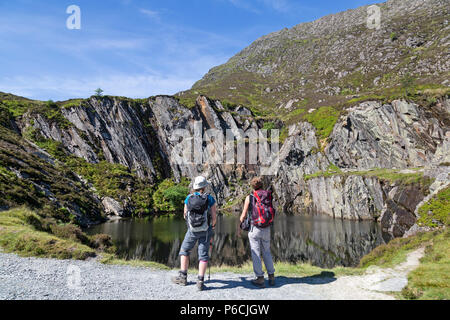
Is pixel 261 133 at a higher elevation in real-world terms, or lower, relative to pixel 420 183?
higher

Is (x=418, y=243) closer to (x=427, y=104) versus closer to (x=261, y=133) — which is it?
(x=427, y=104)

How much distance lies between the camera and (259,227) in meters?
6.95

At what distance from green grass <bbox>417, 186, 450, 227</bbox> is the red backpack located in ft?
50.4

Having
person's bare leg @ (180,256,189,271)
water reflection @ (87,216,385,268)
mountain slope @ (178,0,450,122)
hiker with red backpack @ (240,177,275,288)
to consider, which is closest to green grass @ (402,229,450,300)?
hiker with red backpack @ (240,177,275,288)

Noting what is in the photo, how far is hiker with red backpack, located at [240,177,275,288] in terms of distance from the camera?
6.86 metres

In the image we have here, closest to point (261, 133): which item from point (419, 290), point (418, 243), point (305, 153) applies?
point (305, 153)

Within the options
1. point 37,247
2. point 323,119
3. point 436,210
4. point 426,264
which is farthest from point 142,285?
point 323,119

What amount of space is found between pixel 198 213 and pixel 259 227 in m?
1.85

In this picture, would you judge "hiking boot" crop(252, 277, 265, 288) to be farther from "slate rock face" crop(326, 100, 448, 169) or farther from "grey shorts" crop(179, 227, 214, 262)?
"slate rock face" crop(326, 100, 448, 169)

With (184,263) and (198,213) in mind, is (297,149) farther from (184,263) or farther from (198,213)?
(184,263)

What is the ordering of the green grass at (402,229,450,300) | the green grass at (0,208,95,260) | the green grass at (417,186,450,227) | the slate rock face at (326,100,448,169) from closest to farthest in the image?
the green grass at (402,229,450,300), the green grass at (0,208,95,260), the green grass at (417,186,450,227), the slate rock face at (326,100,448,169)

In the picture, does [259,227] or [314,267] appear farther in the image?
[314,267]

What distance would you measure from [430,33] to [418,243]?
396 ft

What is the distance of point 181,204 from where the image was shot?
222ft
